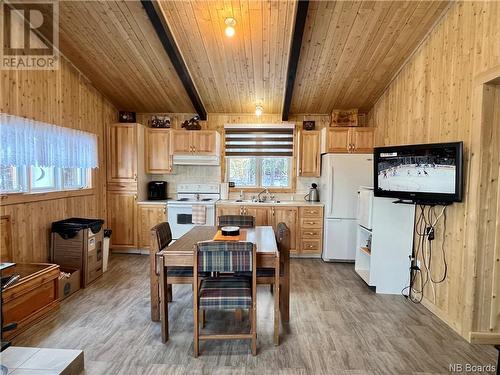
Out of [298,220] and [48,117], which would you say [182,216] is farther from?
[48,117]

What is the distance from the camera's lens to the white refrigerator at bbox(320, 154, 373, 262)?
4496 mm

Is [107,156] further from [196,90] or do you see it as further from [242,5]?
[242,5]

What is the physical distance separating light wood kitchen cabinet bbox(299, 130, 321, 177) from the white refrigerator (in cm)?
42

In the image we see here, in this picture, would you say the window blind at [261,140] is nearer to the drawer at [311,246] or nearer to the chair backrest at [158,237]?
the drawer at [311,246]

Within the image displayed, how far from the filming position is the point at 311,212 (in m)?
4.73

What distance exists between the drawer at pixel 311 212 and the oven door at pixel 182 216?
5.13 feet

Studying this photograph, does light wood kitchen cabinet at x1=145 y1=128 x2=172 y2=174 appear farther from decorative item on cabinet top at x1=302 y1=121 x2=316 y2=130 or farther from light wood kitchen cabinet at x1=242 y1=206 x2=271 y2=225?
decorative item on cabinet top at x1=302 y1=121 x2=316 y2=130

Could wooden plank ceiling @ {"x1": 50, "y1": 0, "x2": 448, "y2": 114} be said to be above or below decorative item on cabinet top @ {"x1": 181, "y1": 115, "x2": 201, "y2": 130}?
above

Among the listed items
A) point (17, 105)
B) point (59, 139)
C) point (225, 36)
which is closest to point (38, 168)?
point (59, 139)

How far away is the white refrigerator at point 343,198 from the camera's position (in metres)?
4.50

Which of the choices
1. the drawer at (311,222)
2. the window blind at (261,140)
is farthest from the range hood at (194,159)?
the drawer at (311,222)

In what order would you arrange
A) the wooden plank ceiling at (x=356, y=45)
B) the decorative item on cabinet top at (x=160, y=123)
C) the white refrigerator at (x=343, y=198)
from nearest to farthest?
the wooden plank ceiling at (x=356, y=45), the white refrigerator at (x=343, y=198), the decorative item on cabinet top at (x=160, y=123)

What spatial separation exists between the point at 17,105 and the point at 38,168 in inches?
31.1

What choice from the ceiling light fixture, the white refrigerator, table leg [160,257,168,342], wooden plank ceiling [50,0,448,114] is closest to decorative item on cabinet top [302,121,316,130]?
wooden plank ceiling [50,0,448,114]
